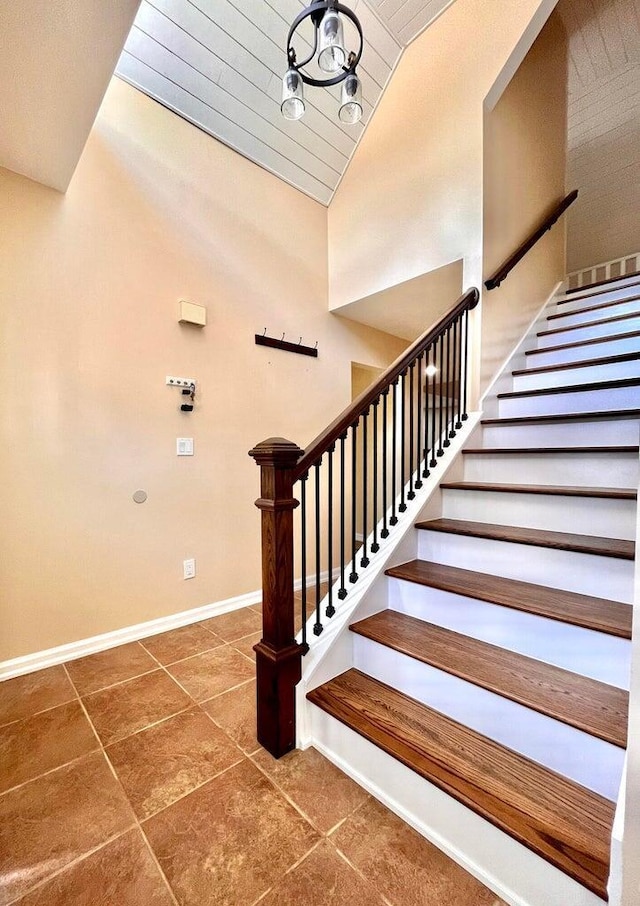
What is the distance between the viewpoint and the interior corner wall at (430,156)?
7.27ft

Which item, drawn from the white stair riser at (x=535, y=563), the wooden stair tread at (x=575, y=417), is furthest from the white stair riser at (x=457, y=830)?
the wooden stair tread at (x=575, y=417)

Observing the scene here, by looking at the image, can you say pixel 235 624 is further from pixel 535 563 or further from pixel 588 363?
pixel 588 363

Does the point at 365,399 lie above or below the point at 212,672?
above

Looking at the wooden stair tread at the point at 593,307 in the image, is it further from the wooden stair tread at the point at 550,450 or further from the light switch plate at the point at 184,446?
the light switch plate at the point at 184,446

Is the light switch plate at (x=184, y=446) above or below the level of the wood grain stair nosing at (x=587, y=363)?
below

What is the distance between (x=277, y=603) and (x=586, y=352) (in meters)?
2.49

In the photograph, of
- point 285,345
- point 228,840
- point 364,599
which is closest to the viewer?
point 228,840

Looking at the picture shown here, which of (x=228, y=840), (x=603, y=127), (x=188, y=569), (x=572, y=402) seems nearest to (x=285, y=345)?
(x=188, y=569)

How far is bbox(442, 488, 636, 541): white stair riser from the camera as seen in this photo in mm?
1408

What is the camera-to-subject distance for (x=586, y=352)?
2420 mm

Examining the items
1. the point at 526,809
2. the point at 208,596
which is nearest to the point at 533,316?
the point at 526,809

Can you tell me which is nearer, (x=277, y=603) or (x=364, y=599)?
(x=277, y=603)

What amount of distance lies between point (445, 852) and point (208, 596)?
6.24 ft

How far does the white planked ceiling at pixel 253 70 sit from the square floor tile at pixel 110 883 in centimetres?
346
